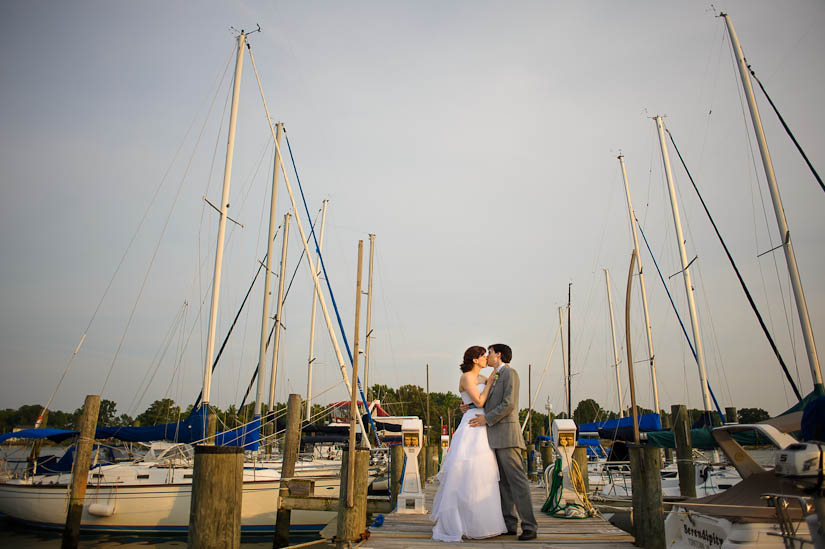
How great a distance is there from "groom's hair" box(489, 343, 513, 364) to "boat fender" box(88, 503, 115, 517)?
15.0m

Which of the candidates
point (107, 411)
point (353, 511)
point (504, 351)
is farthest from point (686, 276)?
point (107, 411)

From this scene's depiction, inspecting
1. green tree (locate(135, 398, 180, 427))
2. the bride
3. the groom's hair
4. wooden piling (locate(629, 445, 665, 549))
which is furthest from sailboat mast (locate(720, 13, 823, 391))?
green tree (locate(135, 398, 180, 427))

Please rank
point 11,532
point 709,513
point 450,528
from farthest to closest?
point 11,532
point 450,528
point 709,513

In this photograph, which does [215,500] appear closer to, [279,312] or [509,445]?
[509,445]

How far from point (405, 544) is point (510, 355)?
97.6 inches

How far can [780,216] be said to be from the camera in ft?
42.0

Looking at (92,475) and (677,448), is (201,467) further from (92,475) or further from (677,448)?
(92,475)

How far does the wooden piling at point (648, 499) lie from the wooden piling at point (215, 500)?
4.06 m

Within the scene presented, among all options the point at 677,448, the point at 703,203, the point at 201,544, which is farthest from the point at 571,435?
the point at 703,203

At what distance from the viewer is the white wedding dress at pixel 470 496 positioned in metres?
5.53

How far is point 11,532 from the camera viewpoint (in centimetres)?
1739

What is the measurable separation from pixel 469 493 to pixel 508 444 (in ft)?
2.27

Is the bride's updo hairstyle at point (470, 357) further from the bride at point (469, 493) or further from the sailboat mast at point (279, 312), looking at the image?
the sailboat mast at point (279, 312)

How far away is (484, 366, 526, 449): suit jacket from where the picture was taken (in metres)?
5.71
